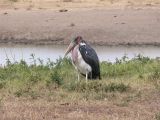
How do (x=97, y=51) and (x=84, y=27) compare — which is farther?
(x=84, y=27)

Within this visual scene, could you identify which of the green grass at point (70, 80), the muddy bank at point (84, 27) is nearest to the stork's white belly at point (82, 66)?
the green grass at point (70, 80)

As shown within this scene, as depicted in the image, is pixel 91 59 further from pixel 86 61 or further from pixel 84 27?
pixel 84 27

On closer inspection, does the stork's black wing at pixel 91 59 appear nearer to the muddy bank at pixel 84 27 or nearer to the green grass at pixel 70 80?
the green grass at pixel 70 80

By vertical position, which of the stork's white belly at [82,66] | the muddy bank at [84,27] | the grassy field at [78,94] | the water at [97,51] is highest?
the muddy bank at [84,27]

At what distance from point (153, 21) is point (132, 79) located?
11.1 m

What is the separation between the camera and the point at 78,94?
8656mm

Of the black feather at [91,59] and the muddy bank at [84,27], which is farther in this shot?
the muddy bank at [84,27]

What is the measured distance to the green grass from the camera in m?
8.84

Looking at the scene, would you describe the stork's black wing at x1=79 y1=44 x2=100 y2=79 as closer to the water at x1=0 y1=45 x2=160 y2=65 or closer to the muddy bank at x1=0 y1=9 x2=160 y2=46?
the water at x1=0 y1=45 x2=160 y2=65

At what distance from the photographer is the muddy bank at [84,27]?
63.9ft

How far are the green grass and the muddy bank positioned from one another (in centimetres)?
729

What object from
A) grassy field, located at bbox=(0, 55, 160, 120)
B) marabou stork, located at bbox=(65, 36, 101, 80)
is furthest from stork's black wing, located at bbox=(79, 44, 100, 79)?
grassy field, located at bbox=(0, 55, 160, 120)

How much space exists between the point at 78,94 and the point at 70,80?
4.22 ft

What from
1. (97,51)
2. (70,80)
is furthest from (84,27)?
(70,80)
